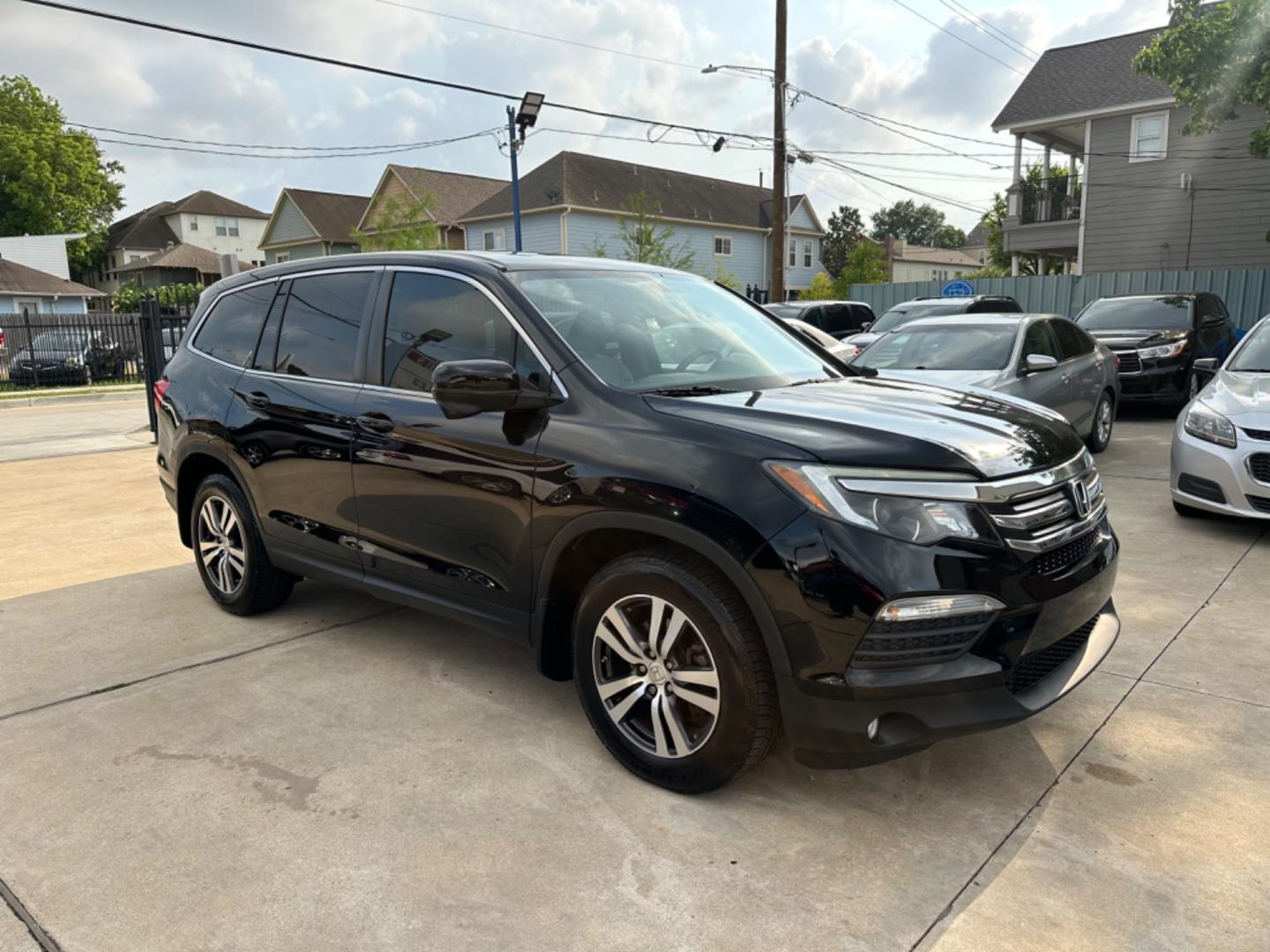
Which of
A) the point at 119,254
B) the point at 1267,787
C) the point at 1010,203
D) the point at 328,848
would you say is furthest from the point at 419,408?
the point at 119,254

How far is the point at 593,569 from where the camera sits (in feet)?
10.9

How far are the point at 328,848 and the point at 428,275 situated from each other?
223cm

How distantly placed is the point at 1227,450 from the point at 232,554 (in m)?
6.01

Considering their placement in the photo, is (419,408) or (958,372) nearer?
(419,408)

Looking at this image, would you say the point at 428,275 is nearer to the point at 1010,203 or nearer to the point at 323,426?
the point at 323,426

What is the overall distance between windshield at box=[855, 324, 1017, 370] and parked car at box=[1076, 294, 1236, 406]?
3.98m

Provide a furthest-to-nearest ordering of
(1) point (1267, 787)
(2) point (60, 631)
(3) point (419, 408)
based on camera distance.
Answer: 1. (2) point (60, 631)
2. (3) point (419, 408)
3. (1) point (1267, 787)

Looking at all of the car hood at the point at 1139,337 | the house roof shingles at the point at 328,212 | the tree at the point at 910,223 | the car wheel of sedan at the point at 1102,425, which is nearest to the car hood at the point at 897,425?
the car wheel of sedan at the point at 1102,425

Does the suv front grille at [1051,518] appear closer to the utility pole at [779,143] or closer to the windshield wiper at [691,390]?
the windshield wiper at [691,390]

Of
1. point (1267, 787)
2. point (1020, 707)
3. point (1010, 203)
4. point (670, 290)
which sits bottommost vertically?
point (1267, 787)

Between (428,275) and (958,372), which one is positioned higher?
(428,275)

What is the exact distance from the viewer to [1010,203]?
961 inches

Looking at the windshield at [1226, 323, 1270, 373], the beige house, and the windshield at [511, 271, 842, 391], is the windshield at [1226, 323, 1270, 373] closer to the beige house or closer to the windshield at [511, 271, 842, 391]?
the windshield at [511, 271, 842, 391]

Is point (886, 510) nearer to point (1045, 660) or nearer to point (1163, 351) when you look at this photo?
point (1045, 660)
